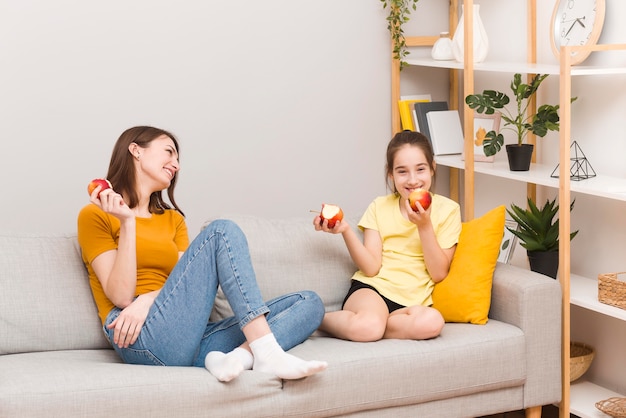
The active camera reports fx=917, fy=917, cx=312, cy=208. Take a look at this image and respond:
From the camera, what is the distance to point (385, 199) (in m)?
3.17

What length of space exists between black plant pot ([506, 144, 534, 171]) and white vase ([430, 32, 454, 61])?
2.23 feet

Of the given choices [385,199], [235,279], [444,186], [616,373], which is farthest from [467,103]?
[235,279]

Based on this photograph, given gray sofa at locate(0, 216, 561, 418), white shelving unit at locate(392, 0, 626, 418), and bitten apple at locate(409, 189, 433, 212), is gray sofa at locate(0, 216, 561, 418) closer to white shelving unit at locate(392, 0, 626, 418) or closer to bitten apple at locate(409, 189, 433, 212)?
white shelving unit at locate(392, 0, 626, 418)

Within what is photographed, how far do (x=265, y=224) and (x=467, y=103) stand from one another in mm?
923

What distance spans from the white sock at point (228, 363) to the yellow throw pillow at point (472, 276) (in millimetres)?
733

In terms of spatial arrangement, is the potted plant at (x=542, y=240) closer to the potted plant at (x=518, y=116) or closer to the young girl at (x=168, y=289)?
the potted plant at (x=518, y=116)

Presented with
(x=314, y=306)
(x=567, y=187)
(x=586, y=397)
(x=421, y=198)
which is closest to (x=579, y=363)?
(x=586, y=397)

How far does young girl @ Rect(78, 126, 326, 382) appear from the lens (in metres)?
2.52

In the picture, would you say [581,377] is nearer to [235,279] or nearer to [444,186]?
[444,186]

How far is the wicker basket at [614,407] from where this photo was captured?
9.50 ft

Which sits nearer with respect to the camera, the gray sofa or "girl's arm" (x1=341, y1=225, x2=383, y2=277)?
the gray sofa

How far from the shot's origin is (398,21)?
4.00 metres

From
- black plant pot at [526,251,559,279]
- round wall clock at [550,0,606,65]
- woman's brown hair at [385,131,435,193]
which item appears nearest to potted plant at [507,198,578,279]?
black plant pot at [526,251,559,279]

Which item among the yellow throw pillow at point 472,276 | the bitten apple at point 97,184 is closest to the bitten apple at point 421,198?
the yellow throw pillow at point 472,276
